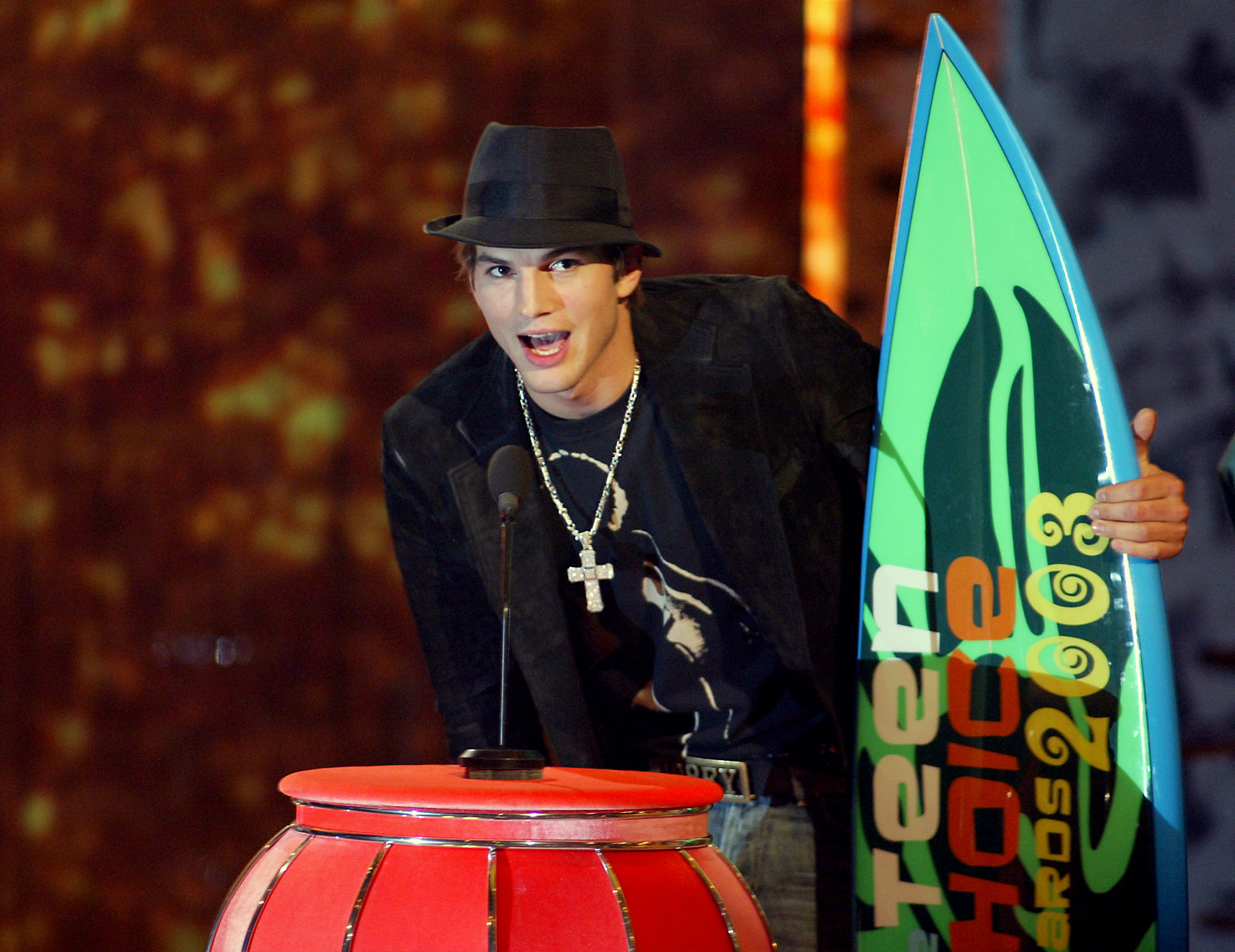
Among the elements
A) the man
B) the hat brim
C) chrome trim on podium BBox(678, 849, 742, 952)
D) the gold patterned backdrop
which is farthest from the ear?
chrome trim on podium BBox(678, 849, 742, 952)

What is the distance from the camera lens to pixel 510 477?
1.26 m

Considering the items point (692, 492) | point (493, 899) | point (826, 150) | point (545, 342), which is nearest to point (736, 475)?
point (692, 492)

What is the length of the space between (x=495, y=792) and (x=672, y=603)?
2.58 ft

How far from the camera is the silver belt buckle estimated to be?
1.68 metres

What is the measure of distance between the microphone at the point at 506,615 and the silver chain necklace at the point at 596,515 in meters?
0.38

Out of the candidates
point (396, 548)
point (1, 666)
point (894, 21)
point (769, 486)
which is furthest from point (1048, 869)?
point (1, 666)

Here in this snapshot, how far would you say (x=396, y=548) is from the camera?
6.07 ft

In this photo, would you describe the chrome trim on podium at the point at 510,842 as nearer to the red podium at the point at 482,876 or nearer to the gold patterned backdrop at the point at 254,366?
the red podium at the point at 482,876

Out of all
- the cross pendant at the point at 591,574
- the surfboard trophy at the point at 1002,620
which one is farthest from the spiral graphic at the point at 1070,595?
the cross pendant at the point at 591,574

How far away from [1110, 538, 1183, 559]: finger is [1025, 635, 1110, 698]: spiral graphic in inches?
5.3

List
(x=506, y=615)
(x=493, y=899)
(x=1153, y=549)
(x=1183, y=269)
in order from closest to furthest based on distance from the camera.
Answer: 1. (x=493, y=899)
2. (x=506, y=615)
3. (x=1153, y=549)
4. (x=1183, y=269)

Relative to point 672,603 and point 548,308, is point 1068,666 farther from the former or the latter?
point 548,308

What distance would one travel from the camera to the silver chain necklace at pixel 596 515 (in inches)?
65.6

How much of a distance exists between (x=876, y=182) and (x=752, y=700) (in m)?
1.18
